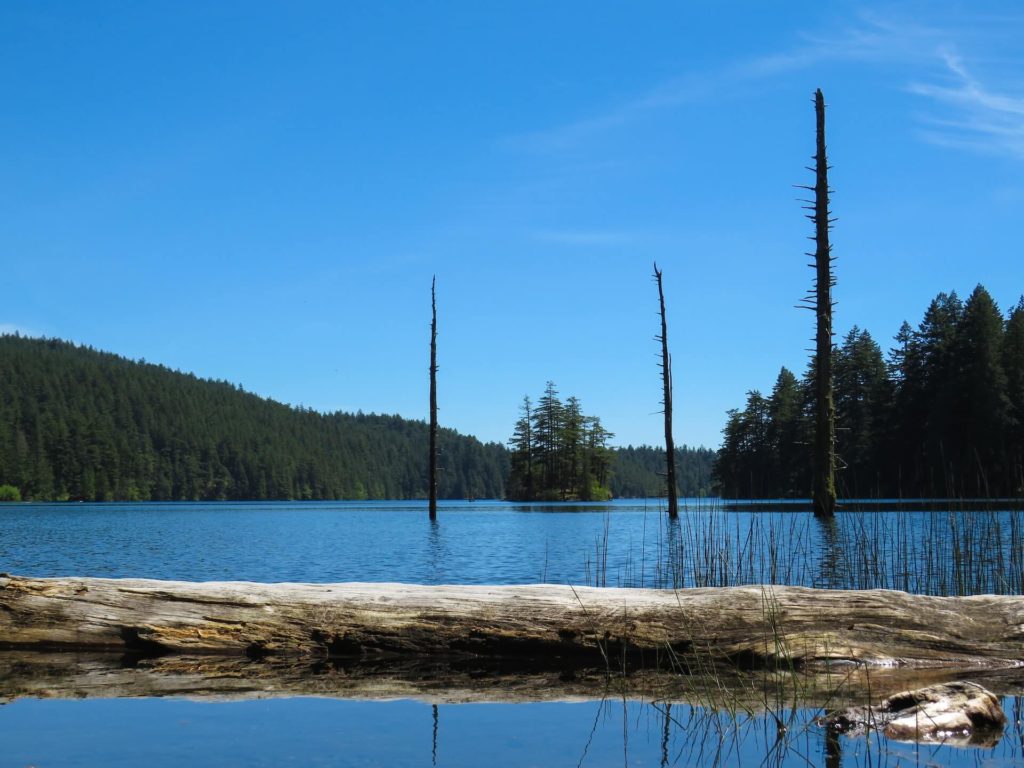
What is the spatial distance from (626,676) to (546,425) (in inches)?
3313

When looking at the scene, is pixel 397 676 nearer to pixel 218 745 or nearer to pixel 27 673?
pixel 218 745

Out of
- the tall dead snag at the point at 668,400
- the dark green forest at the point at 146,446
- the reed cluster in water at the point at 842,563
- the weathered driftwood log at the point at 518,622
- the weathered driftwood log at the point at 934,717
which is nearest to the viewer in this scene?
the weathered driftwood log at the point at 934,717

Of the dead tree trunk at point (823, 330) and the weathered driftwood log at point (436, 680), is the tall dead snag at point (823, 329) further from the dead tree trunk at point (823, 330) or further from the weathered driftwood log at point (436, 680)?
the weathered driftwood log at point (436, 680)

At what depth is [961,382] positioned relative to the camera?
49.7 m

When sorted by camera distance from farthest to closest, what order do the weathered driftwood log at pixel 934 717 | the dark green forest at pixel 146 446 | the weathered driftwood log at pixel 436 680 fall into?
the dark green forest at pixel 146 446 → the weathered driftwood log at pixel 436 680 → the weathered driftwood log at pixel 934 717

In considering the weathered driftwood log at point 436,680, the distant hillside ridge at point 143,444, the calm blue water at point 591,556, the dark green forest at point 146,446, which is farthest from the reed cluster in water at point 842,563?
the distant hillside ridge at point 143,444

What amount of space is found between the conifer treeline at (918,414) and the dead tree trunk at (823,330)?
22226 mm

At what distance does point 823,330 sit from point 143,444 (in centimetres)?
15549

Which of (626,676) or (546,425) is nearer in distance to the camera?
(626,676)

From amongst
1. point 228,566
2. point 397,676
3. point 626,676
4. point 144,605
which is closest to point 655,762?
point 626,676

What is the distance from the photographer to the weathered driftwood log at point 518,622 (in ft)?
24.2

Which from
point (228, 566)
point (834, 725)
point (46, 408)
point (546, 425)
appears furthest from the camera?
point (46, 408)

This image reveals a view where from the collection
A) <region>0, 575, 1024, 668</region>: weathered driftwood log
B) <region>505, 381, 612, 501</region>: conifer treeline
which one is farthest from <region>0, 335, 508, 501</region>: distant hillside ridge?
<region>0, 575, 1024, 668</region>: weathered driftwood log

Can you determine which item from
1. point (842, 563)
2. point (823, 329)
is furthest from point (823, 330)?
point (842, 563)
